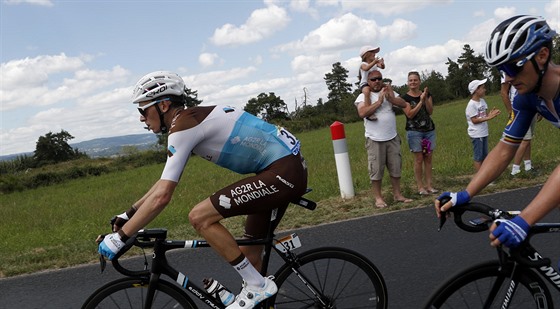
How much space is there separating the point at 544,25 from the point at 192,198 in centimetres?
1033

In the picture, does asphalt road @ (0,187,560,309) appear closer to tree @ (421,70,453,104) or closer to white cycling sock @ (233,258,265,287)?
white cycling sock @ (233,258,265,287)

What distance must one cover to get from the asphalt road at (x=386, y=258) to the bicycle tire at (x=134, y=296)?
1.15 metres

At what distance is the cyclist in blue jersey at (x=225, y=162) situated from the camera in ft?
10.3

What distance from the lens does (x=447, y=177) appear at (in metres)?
9.06

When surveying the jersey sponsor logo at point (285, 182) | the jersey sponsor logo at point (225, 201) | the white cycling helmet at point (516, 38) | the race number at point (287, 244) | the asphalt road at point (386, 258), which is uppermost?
the white cycling helmet at point (516, 38)

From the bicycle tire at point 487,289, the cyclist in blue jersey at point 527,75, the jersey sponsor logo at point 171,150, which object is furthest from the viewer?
the jersey sponsor logo at point 171,150

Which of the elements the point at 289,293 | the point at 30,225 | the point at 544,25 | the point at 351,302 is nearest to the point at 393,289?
the point at 351,302

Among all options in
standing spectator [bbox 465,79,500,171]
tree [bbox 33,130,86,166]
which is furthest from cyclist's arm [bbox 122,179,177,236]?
tree [bbox 33,130,86,166]

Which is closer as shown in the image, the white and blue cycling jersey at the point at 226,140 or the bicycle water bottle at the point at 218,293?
the white and blue cycling jersey at the point at 226,140

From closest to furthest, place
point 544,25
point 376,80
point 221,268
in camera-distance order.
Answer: point 544,25 < point 221,268 < point 376,80

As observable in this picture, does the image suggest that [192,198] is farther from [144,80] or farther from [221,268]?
[144,80]

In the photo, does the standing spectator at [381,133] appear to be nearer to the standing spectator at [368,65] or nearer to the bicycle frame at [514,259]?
the standing spectator at [368,65]

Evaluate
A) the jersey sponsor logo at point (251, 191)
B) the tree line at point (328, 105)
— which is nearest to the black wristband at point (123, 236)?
the jersey sponsor logo at point (251, 191)

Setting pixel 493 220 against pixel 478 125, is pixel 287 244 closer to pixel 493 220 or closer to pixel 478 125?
pixel 493 220
